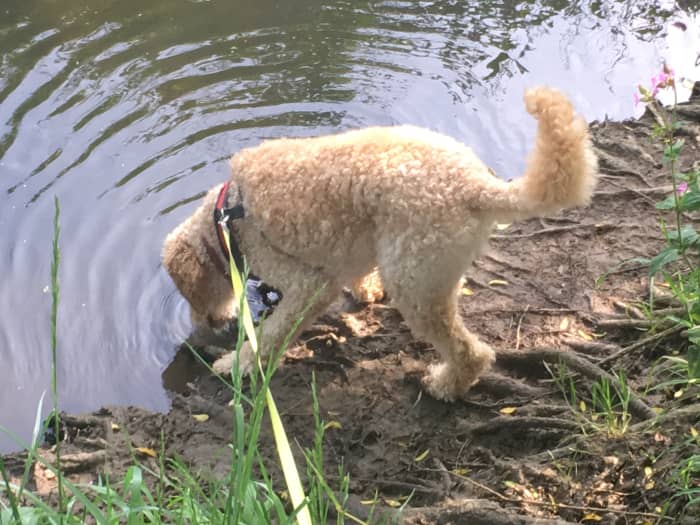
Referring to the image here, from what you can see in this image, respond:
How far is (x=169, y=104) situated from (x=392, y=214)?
11.9 ft

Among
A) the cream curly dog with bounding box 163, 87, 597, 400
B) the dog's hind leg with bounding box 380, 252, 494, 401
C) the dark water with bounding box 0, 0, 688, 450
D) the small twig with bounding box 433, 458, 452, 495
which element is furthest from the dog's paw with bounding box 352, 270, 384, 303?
the small twig with bounding box 433, 458, 452, 495

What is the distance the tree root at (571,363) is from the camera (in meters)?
2.75

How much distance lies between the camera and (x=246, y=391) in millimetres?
3713

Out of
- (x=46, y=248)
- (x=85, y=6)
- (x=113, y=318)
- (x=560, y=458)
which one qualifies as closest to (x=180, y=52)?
(x=85, y=6)

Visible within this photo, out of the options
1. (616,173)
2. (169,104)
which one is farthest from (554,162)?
(169,104)

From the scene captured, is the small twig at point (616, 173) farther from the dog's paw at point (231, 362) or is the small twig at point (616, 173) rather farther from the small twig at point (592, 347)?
the dog's paw at point (231, 362)

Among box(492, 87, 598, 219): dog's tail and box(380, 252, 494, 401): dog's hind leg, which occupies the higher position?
box(492, 87, 598, 219): dog's tail

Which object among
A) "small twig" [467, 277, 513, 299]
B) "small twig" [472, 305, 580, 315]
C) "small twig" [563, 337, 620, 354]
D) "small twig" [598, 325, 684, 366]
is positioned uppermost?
"small twig" [598, 325, 684, 366]

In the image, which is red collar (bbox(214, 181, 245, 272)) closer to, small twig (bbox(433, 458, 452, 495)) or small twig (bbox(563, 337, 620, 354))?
small twig (bbox(433, 458, 452, 495))

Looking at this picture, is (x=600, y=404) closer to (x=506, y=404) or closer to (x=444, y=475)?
(x=506, y=404)

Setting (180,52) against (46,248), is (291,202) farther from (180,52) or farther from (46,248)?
(180,52)

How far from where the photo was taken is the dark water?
4105 mm

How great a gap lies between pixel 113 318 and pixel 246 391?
42.0 inches

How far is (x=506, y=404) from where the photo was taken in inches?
128
